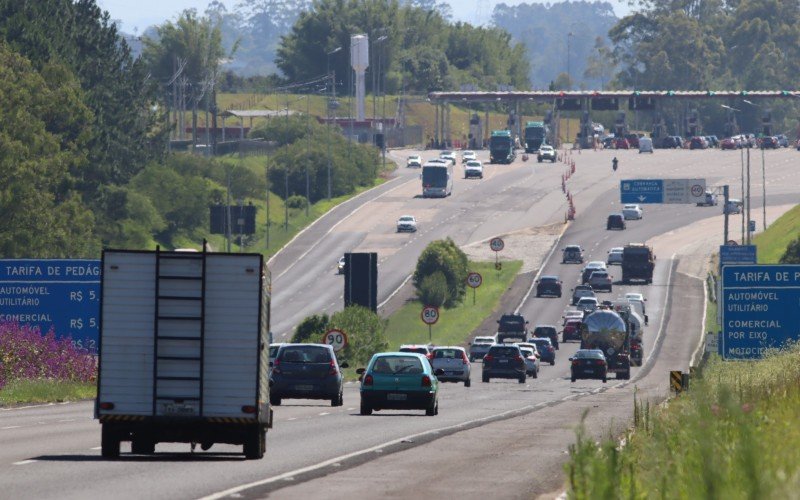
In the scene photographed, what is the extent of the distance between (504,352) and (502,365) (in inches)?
21.0

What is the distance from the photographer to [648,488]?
1272 cm

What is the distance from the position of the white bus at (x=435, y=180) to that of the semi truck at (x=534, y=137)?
34206 mm

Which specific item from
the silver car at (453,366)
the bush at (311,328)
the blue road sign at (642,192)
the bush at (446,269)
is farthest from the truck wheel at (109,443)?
the blue road sign at (642,192)

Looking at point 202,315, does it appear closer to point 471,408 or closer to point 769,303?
point 471,408

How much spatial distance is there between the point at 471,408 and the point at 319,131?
405 feet

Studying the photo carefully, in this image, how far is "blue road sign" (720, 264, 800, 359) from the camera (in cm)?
3972

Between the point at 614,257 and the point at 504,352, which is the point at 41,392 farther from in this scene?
the point at 614,257

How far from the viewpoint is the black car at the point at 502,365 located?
5850 centimetres

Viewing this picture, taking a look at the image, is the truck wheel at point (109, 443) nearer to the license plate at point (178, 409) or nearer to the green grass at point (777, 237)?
the license plate at point (178, 409)

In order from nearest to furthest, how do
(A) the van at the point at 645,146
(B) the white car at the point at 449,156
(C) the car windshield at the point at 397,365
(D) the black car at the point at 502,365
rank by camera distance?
(C) the car windshield at the point at 397,365 → (D) the black car at the point at 502,365 → (B) the white car at the point at 449,156 → (A) the van at the point at 645,146

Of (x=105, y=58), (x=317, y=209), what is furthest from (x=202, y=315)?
(x=317, y=209)

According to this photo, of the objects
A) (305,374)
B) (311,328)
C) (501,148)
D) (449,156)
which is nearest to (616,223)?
(501,148)

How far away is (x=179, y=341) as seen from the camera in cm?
2073

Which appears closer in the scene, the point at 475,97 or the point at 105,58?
the point at 105,58
